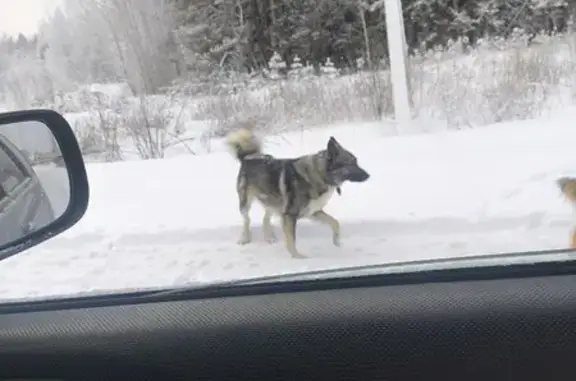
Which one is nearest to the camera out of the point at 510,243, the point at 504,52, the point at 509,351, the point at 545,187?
the point at 509,351

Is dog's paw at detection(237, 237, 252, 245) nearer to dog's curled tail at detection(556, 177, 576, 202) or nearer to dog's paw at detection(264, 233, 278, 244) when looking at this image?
dog's paw at detection(264, 233, 278, 244)

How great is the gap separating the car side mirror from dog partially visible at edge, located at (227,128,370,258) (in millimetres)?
946

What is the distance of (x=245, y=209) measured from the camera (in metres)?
1.98

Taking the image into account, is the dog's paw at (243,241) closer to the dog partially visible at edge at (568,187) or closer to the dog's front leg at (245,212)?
the dog's front leg at (245,212)

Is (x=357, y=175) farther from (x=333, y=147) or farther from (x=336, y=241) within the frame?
(x=336, y=241)

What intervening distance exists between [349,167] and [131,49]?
0.63 meters

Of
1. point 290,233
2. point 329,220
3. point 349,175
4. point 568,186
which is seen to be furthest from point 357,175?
point 568,186

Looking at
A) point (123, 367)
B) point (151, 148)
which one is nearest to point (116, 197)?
point (151, 148)

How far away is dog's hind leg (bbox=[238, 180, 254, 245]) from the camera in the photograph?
191cm

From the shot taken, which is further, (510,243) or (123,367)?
(510,243)

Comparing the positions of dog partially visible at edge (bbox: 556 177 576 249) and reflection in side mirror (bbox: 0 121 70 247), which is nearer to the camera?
reflection in side mirror (bbox: 0 121 70 247)

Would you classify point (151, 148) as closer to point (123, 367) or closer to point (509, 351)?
point (123, 367)

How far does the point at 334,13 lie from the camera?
1.90 meters

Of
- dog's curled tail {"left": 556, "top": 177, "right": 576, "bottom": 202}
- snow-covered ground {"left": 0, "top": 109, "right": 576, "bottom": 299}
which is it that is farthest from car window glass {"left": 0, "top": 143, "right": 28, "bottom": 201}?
dog's curled tail {"left": 556, "top": 177, "right": 576, "bottom": 202}
